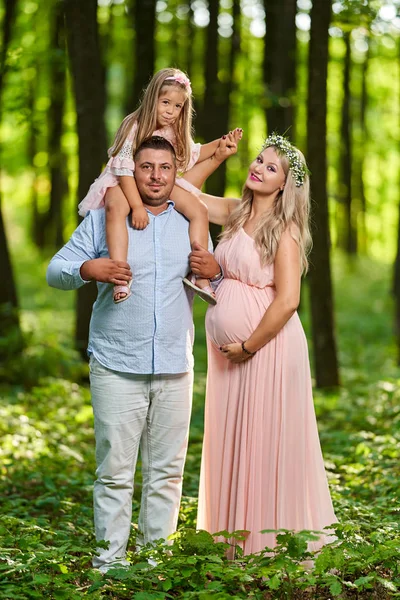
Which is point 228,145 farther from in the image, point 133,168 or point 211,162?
point 133,168

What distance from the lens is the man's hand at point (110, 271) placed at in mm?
4723

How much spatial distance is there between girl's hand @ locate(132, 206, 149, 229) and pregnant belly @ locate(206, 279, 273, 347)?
680 millimetres

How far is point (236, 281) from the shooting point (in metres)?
5.21

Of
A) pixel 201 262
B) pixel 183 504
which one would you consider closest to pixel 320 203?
pixel 183 504

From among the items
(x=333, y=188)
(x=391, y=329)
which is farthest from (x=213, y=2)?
(x=333, y=188)

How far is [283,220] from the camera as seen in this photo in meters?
5.09

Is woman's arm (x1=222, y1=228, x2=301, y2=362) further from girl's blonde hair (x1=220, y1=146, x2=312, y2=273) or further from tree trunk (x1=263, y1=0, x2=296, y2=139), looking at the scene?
tree trunk (x1=263, y1=0, x2=296, y2=139)

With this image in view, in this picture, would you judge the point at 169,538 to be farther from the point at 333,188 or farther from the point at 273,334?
the point at 333,188

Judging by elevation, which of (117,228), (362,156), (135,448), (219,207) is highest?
(362,156)

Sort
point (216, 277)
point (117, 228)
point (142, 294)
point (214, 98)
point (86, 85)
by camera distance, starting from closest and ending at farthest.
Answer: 1. point (117, 228)
2. point (142, 294)
3. point (216, 277)
4. point (86, 85)
5. point (214, 98)

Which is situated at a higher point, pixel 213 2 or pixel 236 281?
pixel 213 2

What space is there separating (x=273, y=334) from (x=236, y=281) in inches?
16.0

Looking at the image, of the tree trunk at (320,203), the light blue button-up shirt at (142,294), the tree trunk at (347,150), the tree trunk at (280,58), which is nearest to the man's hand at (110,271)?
the light blue button-up shirt at (142,294)

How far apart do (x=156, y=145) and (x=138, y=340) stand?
111cm
